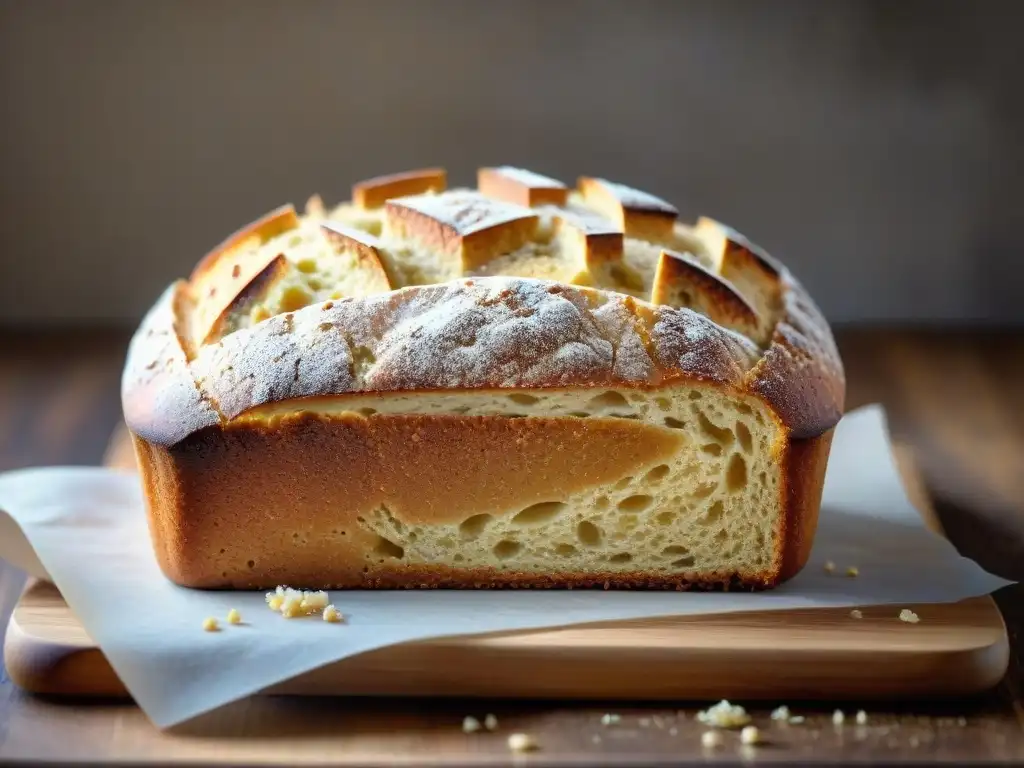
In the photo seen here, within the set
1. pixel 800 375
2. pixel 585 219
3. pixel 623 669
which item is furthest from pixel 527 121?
pixel 623 669

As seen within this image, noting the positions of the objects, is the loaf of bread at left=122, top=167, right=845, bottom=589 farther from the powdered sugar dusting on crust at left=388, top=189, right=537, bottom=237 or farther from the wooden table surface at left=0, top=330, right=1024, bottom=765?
the wooden table surface at left=0, top=330, right=1024, bottom=765

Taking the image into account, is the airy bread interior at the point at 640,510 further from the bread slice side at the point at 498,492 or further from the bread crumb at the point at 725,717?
the bread crumb at the point at 725,717

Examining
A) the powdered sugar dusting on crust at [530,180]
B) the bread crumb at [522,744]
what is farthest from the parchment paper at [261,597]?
the powdered sugar dusting on crust at [530,180]

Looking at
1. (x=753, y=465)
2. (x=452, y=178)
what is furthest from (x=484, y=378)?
(x=452, y=178)

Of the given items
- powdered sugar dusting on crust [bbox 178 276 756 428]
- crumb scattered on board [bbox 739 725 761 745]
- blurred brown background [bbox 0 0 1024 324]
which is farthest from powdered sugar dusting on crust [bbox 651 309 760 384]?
blurred brown background [bbox 0 0 1024 324]

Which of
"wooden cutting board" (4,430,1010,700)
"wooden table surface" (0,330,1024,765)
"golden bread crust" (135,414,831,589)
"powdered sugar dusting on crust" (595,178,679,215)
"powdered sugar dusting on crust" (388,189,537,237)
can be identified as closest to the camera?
"wooden table surface" (0,330,1024,765)

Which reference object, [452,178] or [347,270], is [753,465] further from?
[452,178]

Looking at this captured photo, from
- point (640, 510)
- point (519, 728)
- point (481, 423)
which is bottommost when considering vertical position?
point (519, 728)

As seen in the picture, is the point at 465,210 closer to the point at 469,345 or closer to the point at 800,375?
the point at 469,345
